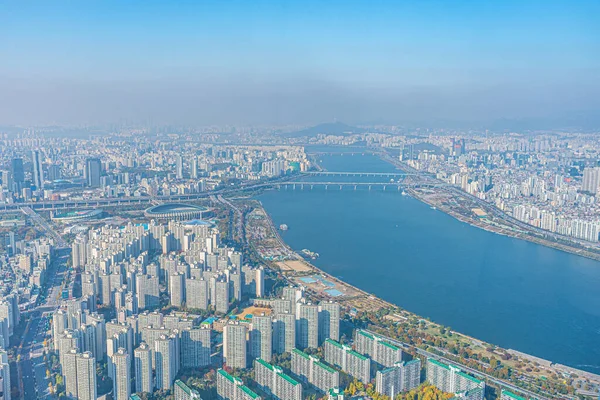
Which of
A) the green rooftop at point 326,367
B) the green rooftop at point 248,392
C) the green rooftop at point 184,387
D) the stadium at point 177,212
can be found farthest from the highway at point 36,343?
the stadium at point 177,212

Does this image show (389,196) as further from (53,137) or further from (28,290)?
(53,137)

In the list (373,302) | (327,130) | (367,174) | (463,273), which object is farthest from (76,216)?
(327,130)

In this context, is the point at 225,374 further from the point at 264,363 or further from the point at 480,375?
the point at 480,375

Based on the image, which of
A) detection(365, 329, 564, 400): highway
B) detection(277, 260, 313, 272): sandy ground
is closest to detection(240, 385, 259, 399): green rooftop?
detection(365, 329, 564, 400): highway

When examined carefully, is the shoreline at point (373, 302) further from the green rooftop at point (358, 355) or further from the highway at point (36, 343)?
the highway at point (36, 343)

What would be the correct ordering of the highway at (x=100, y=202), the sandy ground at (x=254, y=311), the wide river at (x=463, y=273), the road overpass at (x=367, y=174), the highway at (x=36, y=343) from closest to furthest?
the highway at (x=36, y=343) < the wide river at (x=463, y=273) < the sandy ground at (x=254, y=311) < the highway at (x=100, y=202) < the road overpass at (x=367, y=174)
